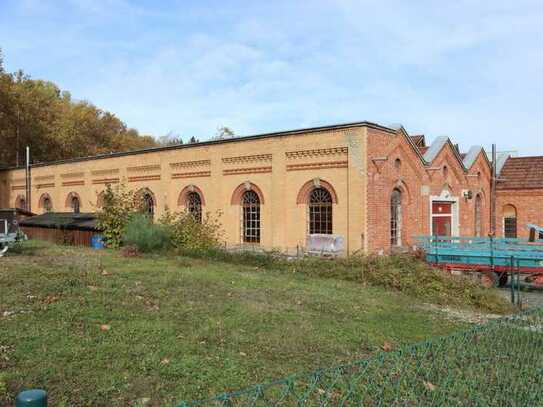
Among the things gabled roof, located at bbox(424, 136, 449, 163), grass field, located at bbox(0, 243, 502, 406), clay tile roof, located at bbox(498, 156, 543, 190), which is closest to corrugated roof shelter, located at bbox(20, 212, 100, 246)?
grass field, located at bbox(0, 243, 502, 406)

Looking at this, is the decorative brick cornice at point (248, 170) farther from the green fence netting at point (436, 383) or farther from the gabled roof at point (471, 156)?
the green fence netting at point (436, 383)

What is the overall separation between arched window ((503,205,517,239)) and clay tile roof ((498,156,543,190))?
4.24 ft

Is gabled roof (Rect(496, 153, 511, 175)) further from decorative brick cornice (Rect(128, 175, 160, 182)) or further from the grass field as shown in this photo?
the grass field

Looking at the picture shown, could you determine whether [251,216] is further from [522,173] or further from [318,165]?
[522,173]

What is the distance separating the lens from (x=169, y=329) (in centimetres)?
714

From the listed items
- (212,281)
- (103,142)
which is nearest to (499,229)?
(212,281)

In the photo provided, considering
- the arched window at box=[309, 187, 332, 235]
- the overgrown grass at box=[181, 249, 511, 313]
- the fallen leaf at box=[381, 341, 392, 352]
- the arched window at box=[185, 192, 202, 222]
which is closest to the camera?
the fallen leaf at box=[381, 341, 392, 352]

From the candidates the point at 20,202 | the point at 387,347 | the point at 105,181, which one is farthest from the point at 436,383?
the point at 20,202

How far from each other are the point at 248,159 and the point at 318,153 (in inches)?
147

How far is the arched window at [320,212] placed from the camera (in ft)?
63.0

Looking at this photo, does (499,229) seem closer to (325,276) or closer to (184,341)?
(325,276)

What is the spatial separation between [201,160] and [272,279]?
470 inches

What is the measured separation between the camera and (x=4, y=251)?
43.1 feet

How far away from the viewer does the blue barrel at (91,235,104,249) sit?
1988 centimetres
